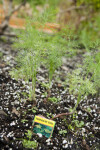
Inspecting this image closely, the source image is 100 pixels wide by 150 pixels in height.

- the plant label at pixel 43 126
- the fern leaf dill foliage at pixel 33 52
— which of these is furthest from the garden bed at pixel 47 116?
the fern leaf dill foliage at pixel 33 52

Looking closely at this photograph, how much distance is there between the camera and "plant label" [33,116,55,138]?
129cm

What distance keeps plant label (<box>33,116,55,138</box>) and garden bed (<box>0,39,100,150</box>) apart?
50 mm

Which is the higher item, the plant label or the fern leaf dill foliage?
the fern leaf dill foliage

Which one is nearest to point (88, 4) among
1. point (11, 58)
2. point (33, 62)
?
point (11, 58)

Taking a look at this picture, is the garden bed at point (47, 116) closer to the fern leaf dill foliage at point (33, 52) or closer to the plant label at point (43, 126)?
the plant label at point (43, 126)

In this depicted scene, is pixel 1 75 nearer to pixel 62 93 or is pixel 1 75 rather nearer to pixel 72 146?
pixel 62 93

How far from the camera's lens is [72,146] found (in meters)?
1.32

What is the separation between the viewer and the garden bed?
1288 millimetres

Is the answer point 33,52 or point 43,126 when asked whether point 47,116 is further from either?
point 33,52

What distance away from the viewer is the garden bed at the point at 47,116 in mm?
1288

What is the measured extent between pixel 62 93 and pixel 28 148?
906 millimetres

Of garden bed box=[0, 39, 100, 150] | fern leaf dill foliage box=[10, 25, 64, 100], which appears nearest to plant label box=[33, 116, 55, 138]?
garden bed box=[0, 39, 100, 150]

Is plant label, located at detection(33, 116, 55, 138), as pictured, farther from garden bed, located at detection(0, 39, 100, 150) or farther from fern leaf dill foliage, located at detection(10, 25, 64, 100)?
fern leaf dill foliage, located at detection(10, 25, 64, 100)

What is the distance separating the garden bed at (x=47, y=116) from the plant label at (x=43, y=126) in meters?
0.05
